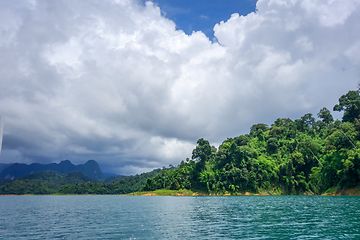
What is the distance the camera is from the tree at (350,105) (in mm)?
135875

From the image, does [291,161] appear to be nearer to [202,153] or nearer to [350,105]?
[350,105]

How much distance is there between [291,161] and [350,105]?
158 ft

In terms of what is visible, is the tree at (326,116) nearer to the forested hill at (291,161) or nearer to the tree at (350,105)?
the forested hill at (291,161)

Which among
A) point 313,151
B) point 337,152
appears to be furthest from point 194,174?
point 337,152

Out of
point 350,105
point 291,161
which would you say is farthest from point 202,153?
point 350,105

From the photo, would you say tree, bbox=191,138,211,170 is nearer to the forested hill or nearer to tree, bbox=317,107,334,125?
the forested hill

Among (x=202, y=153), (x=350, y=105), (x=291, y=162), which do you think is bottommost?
(x=291, y=162)

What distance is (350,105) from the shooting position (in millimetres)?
139625

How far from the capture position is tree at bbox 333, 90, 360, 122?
13588 centimetres

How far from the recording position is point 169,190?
194 metres

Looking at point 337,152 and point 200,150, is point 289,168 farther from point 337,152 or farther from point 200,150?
point 200,150

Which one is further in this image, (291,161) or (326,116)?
(326,116)

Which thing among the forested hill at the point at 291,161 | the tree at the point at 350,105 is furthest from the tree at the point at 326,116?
the tree at the point at 350,105

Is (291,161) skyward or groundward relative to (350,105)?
groundward
